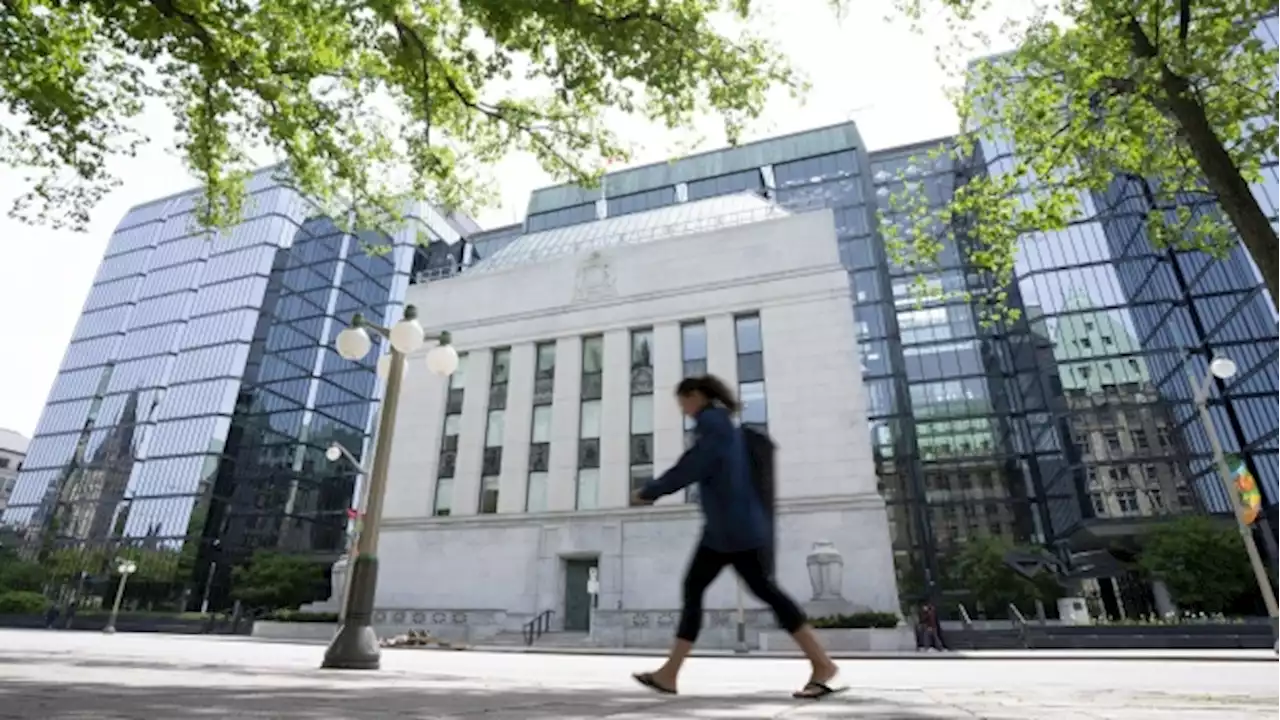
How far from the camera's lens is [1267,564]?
3388 cm

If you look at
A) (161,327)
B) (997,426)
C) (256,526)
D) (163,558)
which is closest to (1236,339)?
(997,426)

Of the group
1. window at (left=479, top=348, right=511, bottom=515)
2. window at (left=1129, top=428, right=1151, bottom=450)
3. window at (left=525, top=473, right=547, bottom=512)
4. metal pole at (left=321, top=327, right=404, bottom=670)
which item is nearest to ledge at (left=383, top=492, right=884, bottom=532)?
window at (left=525, top=473, right=547, bottom=512)

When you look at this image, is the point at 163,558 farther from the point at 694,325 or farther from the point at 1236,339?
the point at 1236,339

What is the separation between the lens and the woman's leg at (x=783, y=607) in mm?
3574

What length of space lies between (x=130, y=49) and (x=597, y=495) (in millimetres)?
21261

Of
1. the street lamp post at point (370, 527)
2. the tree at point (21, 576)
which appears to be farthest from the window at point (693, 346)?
the tree at point (21, 576)

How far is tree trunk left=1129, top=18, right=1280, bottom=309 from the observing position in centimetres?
696

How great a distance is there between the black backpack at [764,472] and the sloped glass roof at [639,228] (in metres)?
28.3

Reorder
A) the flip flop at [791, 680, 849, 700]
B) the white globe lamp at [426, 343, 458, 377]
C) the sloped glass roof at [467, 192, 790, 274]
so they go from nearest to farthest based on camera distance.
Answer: the flip flop at [791, 680, 849, 700], the white globe lamp at [426, 343, 458, 377], the sloped glass roof at [467, 192, 790, 274]

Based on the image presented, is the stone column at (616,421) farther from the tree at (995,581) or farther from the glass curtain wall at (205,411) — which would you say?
the glass curtain wall at (205,411)

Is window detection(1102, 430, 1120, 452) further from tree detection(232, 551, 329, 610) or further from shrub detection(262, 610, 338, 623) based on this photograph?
tree detection(232, 551, 329, 610)

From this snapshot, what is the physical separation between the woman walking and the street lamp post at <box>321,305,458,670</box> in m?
3.94

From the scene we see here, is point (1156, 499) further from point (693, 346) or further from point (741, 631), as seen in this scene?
point (741, 631)

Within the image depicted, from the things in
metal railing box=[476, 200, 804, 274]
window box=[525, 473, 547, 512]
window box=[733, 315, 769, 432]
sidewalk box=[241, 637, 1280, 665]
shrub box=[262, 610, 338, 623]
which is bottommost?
sidewalk box=[241, 637, 1280, 665]
